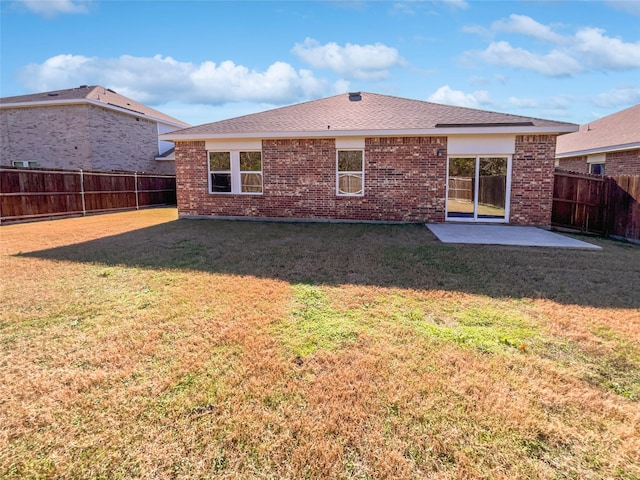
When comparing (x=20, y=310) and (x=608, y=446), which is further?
(x=20, y=310)

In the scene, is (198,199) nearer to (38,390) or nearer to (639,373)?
(38,390)

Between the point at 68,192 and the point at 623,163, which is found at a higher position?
the point at 623,163

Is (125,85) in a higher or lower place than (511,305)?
higher

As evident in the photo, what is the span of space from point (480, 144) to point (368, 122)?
3731mm

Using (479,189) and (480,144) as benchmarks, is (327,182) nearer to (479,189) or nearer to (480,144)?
(480,144)

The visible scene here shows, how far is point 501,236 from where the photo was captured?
9555mm

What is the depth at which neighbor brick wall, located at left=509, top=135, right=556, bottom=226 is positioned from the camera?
1111 cm

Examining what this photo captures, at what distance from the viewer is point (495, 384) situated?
282cm

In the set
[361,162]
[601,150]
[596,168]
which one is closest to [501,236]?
[361,162]

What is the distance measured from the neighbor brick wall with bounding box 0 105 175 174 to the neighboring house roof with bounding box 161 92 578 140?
32.9ft

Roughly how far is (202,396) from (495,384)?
7.50 ft

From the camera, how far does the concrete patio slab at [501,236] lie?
8.62 metres

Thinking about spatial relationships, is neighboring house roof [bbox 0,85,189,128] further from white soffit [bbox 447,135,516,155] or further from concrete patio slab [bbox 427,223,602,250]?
concrete patio slab [bbox 427,223,602,250]

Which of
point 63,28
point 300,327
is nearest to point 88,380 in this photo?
point 300,327
